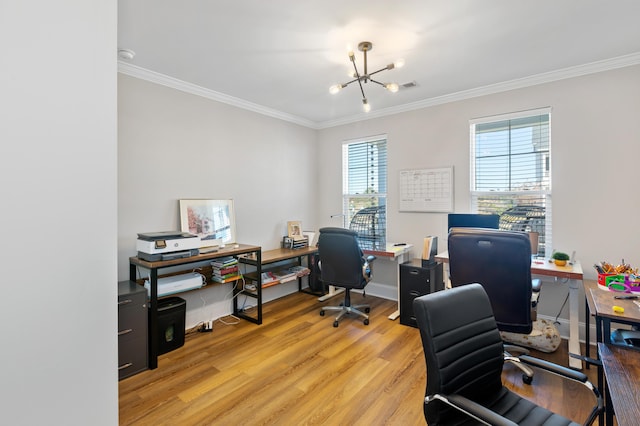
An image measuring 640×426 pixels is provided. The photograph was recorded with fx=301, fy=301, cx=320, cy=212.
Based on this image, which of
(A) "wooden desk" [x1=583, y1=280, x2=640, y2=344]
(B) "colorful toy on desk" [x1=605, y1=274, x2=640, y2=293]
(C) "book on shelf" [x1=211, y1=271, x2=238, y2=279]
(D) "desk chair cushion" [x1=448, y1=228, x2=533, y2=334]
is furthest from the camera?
(C) "book on shelf" [x1=211, y1=271, x2=238, y2=279]

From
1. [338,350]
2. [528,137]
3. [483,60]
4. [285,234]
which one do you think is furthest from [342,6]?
[285,234]

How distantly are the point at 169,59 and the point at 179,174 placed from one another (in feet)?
3.61

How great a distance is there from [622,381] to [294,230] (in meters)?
3.66

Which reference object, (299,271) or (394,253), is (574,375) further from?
(299,271)

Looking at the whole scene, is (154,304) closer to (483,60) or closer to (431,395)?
(431,395)

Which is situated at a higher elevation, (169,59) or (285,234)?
(169,59)

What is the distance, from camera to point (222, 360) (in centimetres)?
262

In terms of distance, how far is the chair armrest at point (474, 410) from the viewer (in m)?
1.02

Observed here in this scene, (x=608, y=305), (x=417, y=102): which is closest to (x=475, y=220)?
(x=608, y=305)

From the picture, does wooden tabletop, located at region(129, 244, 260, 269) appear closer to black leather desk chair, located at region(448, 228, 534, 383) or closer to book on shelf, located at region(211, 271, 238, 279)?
book on shelf, located at region(211, 271, 238, 279)

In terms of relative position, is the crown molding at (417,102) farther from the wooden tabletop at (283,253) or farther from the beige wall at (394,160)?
the wooden tabletop at (283,253)

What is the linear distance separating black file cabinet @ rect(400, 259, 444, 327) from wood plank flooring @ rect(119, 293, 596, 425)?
0.16 metres

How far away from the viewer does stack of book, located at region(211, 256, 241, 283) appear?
3.27 m

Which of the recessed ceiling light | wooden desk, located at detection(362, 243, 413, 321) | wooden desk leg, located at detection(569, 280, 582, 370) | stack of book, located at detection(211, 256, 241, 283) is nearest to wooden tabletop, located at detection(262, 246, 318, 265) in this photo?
stack of book, located at detection(211, 256, 241, 283)
